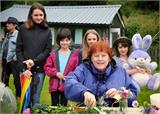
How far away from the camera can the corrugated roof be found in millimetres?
14609

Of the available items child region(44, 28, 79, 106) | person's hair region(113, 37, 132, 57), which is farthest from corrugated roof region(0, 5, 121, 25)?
child region(44, 28, 79, 106)

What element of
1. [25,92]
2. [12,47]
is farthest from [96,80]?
[12,47]

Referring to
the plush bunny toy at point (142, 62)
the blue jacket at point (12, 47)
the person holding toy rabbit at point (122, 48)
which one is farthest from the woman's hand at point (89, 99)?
the blue jacket at point (12, 47)

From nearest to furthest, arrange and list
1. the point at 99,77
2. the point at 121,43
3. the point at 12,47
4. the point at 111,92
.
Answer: the point at 111,92, the point at 99,77, the point at 121,43, the point at 12,47

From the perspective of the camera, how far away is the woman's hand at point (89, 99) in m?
1.87

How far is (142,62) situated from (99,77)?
2.86 metres

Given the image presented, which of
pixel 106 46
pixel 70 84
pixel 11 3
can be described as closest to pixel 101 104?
pixel 70 84

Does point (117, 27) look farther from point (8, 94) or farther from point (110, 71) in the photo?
point (110, 71)

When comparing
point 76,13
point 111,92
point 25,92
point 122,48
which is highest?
point 76,13

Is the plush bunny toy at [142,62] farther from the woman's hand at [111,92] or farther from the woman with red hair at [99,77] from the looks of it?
the woman's hand at [111,92]

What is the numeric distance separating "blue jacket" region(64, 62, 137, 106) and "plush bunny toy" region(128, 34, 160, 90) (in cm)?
249

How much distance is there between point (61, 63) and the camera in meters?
3.69

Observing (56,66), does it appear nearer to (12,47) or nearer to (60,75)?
(60,75)

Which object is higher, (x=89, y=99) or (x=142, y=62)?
(x=142, y=62)
